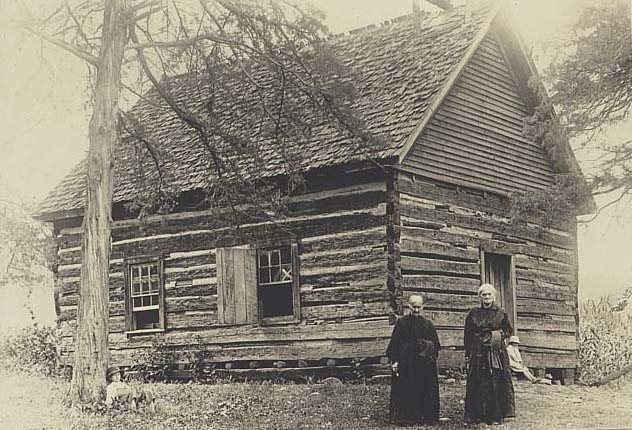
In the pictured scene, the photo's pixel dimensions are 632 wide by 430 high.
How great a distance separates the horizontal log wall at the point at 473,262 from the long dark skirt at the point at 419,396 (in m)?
2.78

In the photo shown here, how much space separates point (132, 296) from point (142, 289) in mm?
213

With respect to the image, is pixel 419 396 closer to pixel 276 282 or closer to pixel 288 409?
pixel 288 409

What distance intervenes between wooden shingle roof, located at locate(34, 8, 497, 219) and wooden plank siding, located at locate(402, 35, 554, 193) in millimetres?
500

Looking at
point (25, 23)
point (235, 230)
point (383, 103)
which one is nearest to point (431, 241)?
point (383, 103)

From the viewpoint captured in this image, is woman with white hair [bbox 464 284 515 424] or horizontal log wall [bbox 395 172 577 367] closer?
woman with white hair [bbox 464 284 515 424]

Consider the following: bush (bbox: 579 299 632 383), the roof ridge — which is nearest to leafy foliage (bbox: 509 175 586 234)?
bush (bbox: 579 299 632 383)

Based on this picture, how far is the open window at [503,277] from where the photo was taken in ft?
51.8

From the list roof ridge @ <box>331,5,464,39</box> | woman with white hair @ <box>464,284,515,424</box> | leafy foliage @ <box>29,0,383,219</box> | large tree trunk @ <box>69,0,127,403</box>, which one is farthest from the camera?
roof ridge @ <box>331,5,464,39</box>

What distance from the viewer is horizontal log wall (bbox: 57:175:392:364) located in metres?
13.8

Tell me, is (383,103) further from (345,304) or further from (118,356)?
(118,356)

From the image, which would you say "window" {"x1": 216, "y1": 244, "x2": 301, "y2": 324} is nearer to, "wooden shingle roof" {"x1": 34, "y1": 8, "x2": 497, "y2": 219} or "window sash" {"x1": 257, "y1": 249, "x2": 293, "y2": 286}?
"window sash" {"x1": 257, "y1": 249, "x2": 293, "y2": 286}

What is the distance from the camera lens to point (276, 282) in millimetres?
14742

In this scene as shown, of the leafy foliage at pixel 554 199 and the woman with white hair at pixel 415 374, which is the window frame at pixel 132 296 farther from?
the woman with white hair at pixel 415 374

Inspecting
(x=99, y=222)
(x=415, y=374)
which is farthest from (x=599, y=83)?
(x=99, y=222)
